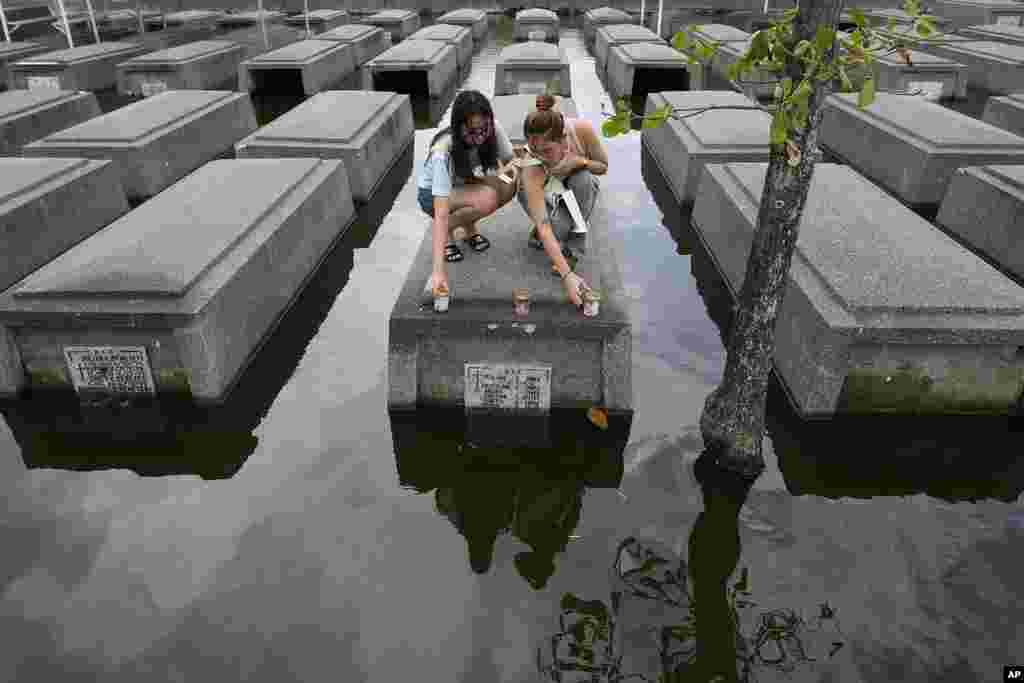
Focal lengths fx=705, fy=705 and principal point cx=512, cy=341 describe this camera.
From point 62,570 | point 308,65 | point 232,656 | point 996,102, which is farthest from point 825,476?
point 308,65

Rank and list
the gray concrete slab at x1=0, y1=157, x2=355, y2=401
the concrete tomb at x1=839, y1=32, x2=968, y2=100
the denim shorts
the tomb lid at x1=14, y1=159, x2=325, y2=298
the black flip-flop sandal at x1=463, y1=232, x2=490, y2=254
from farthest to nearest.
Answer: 1. the concrete tomb at x1=839, y1=32, x2=968, y2=100
2. the black flip-flop sandal at x1=463, y1=232, x2=490, y2=254
3. the denim shorts
4. the tomb lid at x1=14, y1=159, x2=325, y2=298
5. the gray concrete slab at x1=0, y1=157, x2=355, y2=401

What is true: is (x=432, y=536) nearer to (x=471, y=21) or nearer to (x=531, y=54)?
(x=531, y=54)

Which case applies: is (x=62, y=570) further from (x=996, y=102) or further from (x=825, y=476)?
(x=996, y=102)

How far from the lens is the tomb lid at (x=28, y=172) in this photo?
7.77 meters

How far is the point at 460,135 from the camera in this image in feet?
17.7

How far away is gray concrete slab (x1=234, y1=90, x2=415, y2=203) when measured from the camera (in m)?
9.40

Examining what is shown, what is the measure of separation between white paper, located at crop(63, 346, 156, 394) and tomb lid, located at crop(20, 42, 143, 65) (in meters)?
14.3

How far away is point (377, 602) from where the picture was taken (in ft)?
13.3

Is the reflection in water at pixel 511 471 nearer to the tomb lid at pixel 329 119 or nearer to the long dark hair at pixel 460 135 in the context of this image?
the long dark hair at pixel 460 135

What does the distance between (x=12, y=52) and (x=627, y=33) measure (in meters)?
16.4

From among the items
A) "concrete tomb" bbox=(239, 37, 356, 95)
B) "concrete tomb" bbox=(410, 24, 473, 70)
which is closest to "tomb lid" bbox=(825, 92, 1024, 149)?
"concrete tomb" bbox=(410, 24, 473, 70)

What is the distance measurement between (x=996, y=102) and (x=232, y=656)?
14652mm

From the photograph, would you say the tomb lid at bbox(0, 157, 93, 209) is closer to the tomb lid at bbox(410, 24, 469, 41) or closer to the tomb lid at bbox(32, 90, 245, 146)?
the tomb lid at bbox(32, 90, 245, 146)

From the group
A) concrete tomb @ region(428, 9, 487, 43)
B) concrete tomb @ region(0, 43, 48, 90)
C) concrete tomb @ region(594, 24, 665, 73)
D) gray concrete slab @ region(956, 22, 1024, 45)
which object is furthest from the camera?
concrete tomb @ region(428, 9, 487, 43)
